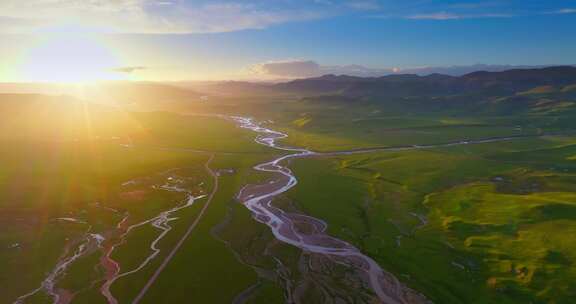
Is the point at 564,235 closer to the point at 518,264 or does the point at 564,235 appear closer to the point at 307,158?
the point at 518,264

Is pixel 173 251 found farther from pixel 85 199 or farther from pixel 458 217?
pixel 458 217

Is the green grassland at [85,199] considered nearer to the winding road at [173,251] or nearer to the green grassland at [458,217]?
the winding road at [173,251]

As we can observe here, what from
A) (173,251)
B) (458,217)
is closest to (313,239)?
(173,251)

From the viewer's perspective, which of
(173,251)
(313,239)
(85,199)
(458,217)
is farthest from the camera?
(85,199)

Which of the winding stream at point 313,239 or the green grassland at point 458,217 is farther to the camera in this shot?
the green grassland at point 458,217

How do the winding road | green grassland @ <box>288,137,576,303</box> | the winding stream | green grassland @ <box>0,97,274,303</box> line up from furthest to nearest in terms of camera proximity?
green grassland @ <box>0,97,274,303</box> < green grassland @ <box>288,137,576,303</box> < the winding stream < the winding road

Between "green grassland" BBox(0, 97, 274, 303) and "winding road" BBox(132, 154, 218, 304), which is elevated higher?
"green grassland" BBox(0, 97, 274, 303)

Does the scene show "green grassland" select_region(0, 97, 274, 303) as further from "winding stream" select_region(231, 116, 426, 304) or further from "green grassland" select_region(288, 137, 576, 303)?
"green grassland" select_region(288, 137, 576, 303)

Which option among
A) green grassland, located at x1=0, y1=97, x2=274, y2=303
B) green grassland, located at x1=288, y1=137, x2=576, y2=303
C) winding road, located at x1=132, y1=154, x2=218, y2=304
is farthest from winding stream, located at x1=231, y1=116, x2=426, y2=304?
green grassland, located at x1=0, y1=97, x2=274, y2=303

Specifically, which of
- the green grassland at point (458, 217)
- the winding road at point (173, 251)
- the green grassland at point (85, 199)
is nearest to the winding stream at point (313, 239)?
the green grassland at point (458, 217)

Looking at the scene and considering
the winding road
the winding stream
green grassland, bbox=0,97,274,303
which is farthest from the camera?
green grassland, bbox=0,97,274,303

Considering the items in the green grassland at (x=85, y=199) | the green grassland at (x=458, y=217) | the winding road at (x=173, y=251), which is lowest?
the green grassland at (x=458, y=217)

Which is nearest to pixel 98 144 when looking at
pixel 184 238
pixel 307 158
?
pixel 307 158
